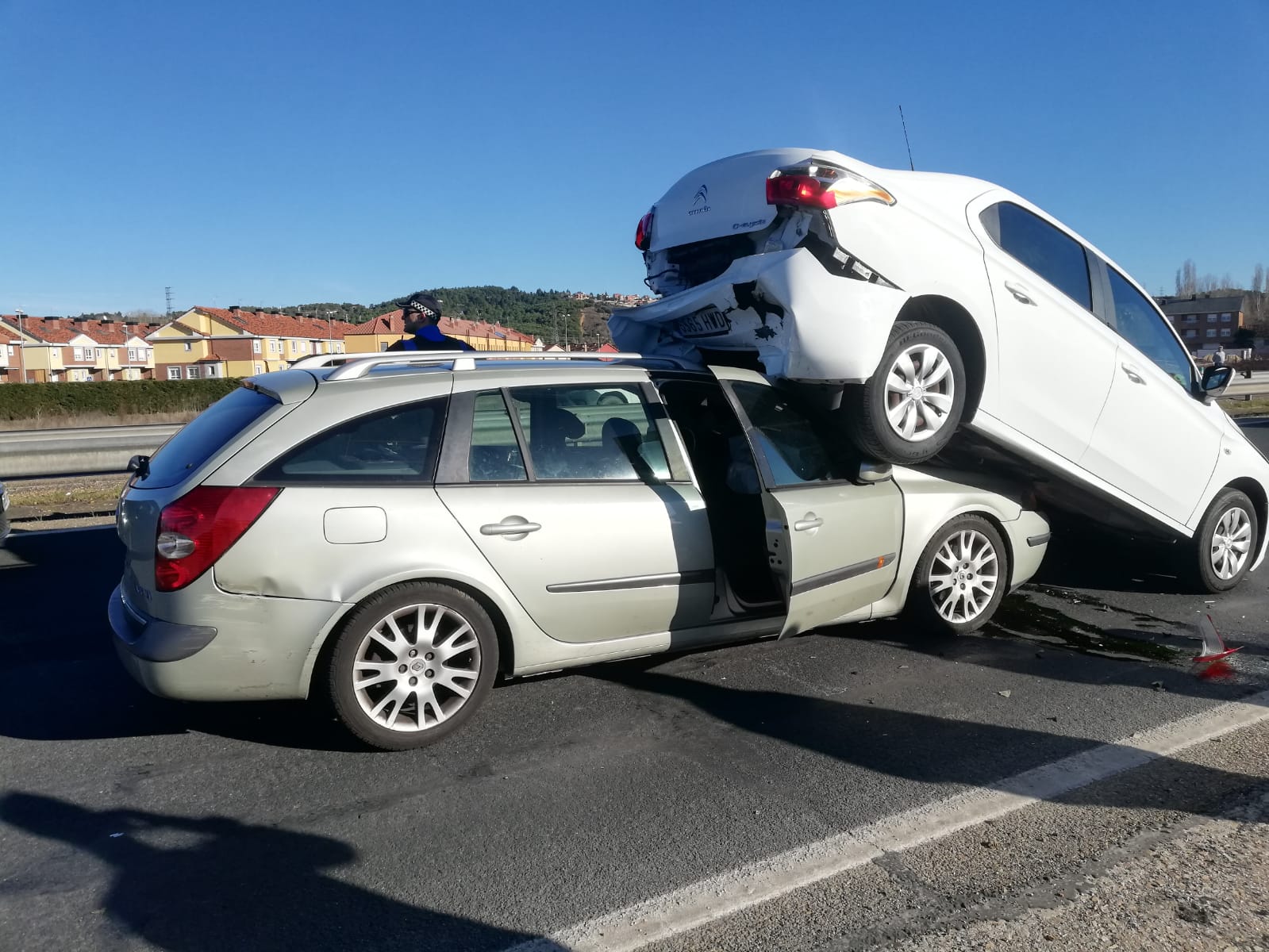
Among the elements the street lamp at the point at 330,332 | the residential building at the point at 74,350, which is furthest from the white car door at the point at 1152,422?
the residential building at the point at 74,350

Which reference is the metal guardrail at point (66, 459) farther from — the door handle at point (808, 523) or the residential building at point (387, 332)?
the residential building at point (387, 332)

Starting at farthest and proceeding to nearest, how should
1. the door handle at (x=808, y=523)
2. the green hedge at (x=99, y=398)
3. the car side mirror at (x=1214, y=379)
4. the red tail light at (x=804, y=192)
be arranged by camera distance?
the green hedge at (x=99, y=398) < the car side mirror at (x=1214, y=379) < the red tail light at (x=804, y=192) < the door handle at (x=808, y=523)

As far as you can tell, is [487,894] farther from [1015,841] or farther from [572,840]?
[1015,841]

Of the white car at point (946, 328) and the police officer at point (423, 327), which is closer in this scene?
the white car at point (946, 328)

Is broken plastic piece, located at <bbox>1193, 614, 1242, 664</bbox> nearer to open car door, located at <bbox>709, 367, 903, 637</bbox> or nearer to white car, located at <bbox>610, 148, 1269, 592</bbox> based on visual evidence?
white car, located at <bbox>610, 148, 1269, 592</bbox>

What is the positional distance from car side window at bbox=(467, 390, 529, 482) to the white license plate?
1.57 m

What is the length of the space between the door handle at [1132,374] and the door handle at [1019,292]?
86 cm

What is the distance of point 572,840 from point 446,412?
1.83 meters

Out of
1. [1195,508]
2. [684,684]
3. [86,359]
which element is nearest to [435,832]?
[684,684]

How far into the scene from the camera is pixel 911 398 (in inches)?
194

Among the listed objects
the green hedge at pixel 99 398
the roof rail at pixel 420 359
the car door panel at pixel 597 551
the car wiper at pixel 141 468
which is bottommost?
the car door panel at pixel 597 551

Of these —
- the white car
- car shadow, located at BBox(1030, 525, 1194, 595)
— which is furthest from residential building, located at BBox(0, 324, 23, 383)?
car shadow, located at BBox(1030, 525, 1194, 595)

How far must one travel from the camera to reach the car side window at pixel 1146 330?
19.4ft

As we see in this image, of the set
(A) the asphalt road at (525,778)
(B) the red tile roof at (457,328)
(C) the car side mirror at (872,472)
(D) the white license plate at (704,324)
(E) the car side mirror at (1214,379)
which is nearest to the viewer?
(A) the asphalt road at (525,778)
